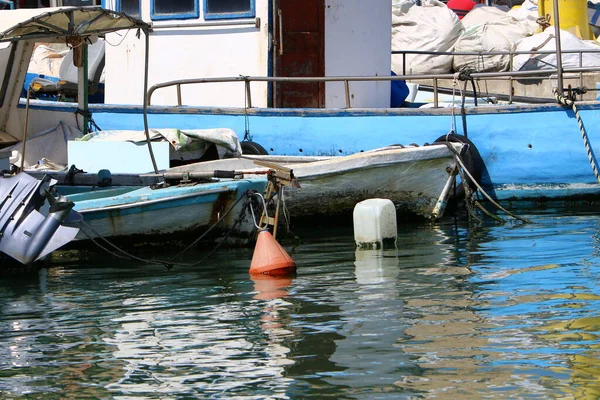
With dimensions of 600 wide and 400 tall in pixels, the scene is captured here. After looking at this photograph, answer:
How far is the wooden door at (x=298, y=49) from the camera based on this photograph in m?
13.0

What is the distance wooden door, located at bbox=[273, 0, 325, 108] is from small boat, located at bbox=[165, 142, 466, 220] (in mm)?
1643

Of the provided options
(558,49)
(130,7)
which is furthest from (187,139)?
(558,49)

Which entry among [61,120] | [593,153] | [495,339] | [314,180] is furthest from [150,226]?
[593,153]

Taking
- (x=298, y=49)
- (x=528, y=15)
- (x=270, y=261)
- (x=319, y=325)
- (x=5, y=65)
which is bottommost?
(x=319, y=325)

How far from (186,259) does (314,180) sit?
6.64 ft

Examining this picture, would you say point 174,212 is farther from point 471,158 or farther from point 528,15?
point 528,15

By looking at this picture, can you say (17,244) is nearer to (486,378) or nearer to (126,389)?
(126,389)

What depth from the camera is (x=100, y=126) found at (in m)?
13.6

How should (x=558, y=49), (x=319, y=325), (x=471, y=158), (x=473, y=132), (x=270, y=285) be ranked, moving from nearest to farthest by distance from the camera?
(x=319, y=325) → (x=270, y=285) → (x=558, y=49) → (x=471, y=158) → (x=473, y=132)

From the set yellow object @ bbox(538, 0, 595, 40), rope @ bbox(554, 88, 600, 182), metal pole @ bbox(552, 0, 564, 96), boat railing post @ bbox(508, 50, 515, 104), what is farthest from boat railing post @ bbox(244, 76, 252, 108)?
yellow object @ bbox(538, 0, 595, 40)

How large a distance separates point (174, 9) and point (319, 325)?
7525 mm

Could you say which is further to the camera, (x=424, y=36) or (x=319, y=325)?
(x=424, y=36)

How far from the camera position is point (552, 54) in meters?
17.6

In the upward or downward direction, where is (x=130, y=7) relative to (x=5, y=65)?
upward
